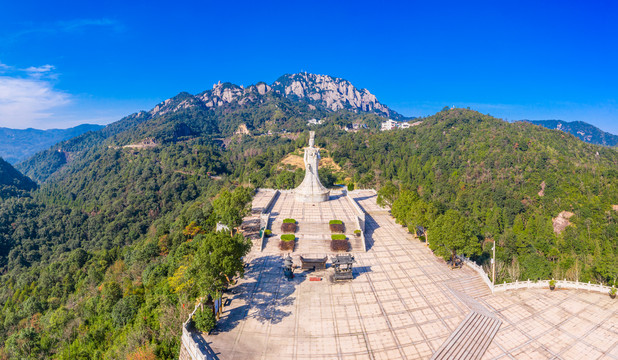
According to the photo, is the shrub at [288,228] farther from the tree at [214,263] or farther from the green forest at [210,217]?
the tree at [214,263]

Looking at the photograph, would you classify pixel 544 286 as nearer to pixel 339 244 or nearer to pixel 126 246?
pixel 339 244

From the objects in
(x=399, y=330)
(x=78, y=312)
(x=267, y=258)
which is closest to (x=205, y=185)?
(x=78, y=312)

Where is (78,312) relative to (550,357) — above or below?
below

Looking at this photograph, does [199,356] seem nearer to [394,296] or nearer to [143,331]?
[143,331]

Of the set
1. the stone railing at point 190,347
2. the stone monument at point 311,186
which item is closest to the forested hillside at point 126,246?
the stone railing at point 190,347

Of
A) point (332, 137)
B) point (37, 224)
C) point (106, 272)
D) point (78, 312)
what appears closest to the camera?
point (78, 312)

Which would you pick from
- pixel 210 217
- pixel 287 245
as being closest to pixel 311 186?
pixel 210 217
